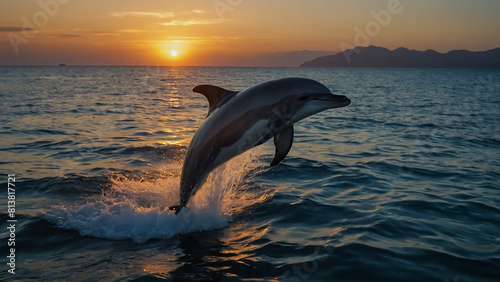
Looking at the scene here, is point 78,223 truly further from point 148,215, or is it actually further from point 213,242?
point 213,242

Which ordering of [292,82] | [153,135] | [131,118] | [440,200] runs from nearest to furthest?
[292,82] → [440,200] → [153,135] → [131,118]

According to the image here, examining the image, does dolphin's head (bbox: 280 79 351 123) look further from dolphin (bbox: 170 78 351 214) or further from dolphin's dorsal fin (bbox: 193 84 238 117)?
dolphin's dorsal fin (bbox: 193 84 238 117)

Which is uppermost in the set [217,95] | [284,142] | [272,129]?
[217,95]

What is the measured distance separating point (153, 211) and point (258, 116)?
2981 mm

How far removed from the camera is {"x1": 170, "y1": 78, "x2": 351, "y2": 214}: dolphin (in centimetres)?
616

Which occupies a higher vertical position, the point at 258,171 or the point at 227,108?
the point at 227,108

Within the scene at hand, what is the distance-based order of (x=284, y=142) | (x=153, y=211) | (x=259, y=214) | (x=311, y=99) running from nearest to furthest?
(x=311, y=99), (x=284, y=142), (x=153, y=211), (x=259, y=214)

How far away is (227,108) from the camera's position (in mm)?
6492

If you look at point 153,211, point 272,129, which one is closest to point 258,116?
point 272,129

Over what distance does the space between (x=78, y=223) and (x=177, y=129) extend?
1212 cm

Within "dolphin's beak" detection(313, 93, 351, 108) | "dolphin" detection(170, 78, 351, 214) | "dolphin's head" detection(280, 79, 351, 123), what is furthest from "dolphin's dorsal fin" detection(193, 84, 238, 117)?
"dolphin's beak" detection(313, 93, 351, 108)

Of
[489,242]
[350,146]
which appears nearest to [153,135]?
[350,146]

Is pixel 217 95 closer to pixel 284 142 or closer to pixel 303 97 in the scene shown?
pixel 284 142

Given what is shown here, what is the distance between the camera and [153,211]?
7.73 metres
